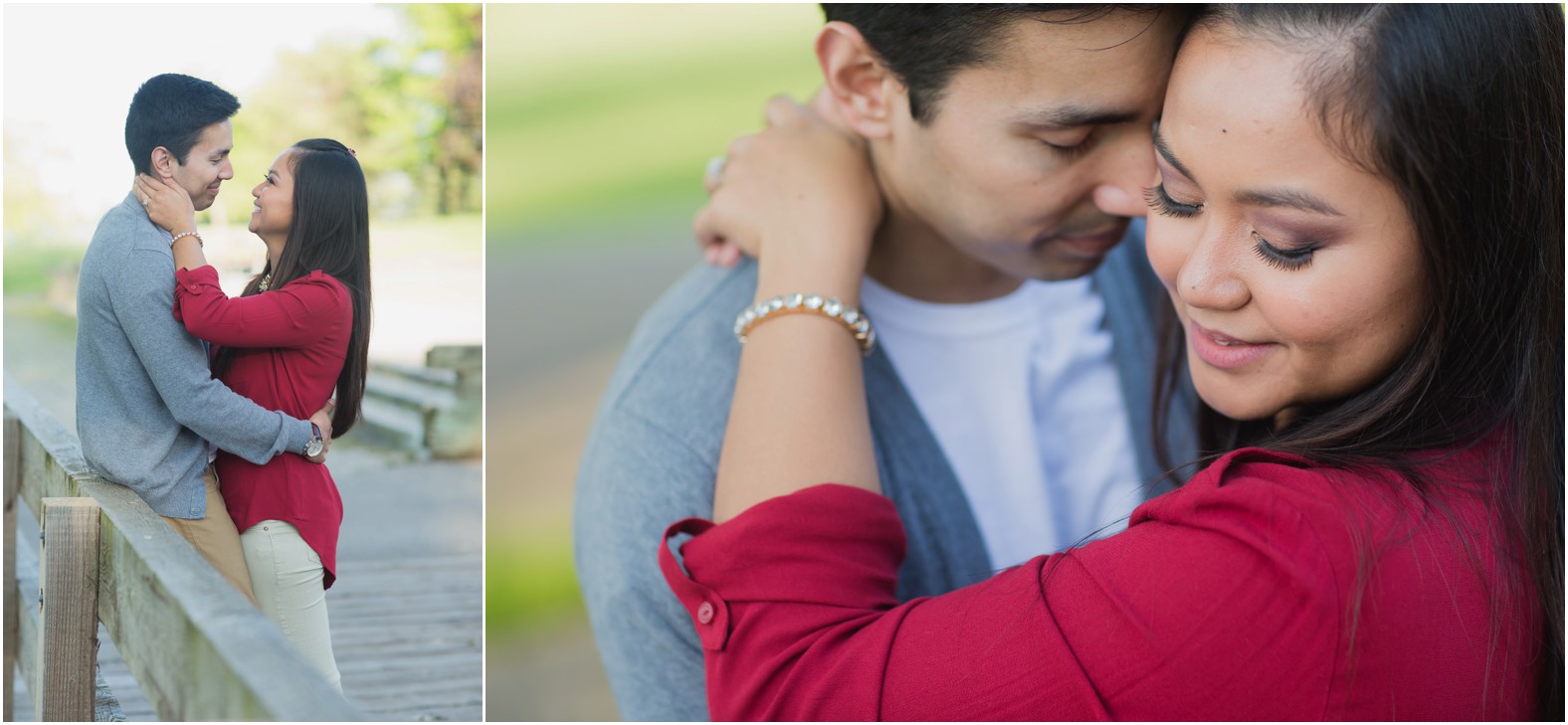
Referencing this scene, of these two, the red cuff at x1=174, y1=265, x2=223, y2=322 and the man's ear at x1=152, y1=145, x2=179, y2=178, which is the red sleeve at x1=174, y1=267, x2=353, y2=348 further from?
the man's ear at x1=152, y1=145, x2=179, y2=178

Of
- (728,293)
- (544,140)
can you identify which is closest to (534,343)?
(544,140)

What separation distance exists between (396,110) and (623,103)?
4.51m

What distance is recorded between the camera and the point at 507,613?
4301 millimetres

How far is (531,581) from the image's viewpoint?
4.41 m

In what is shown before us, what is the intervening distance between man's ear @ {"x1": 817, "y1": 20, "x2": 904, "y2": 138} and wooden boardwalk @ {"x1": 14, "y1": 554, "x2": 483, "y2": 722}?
87cm

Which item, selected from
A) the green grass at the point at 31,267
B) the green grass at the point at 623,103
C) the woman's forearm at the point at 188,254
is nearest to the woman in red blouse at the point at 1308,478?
the woman's forearm at the point at 188,254

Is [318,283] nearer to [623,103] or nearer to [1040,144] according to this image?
[1040,144]

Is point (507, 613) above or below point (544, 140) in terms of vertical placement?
below

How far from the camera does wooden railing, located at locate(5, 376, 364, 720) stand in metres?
1.04

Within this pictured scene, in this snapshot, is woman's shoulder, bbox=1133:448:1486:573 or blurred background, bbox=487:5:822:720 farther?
blurred background, bbox=487:5:822:720

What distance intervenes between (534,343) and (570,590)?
115 centimetres

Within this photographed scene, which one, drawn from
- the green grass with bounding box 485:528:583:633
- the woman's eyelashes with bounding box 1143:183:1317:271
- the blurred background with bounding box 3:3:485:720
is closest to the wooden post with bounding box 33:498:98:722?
the blurred background with bounding box 3:3:485:720

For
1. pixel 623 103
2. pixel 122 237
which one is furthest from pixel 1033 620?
pixel 623 103

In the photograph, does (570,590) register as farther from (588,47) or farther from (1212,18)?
(1212,18)
